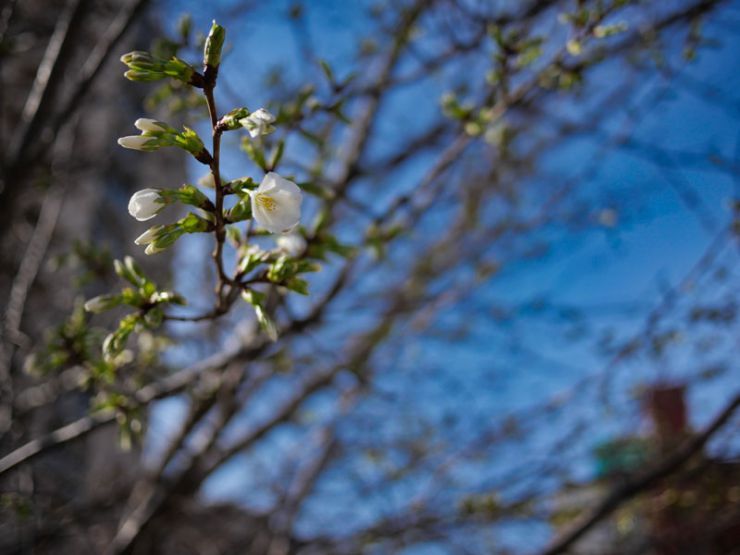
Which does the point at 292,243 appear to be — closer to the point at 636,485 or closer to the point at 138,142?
the point at 138,142

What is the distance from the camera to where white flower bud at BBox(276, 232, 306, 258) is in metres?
1.63

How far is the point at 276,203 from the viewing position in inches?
44.9

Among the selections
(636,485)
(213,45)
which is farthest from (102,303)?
(636,485)

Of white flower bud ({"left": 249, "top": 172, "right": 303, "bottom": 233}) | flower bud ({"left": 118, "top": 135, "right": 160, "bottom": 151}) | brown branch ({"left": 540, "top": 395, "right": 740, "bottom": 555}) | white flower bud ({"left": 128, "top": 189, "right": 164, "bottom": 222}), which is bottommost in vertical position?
brown branch ({"left": 540, "top": 395, "right": 740, "bottom": 555})

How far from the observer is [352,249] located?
1.87 metres

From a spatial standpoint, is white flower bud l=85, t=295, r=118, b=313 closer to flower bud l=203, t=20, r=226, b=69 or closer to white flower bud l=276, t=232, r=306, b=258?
white flower bud l=276, t=232, r=306, b=258

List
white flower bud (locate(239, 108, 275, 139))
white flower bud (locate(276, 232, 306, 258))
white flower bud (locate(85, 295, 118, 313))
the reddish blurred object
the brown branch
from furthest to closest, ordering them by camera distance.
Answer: the reddish blurred object, the brown branch, white flower bud (locate(276, 232, 306, 258)), white flower bud (locate(85, 295, 118, 313)), white flower bud (locate(239, 108, 275, 139))

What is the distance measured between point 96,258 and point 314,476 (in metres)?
2.80

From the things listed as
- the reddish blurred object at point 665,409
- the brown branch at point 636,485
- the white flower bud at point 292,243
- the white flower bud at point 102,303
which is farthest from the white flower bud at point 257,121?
the reddish blurred object at point 665,409

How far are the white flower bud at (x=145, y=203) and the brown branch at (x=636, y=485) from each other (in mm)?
2367

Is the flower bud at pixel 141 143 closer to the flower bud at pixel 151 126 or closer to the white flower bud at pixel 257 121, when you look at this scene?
the flower bud at pixel 151 126

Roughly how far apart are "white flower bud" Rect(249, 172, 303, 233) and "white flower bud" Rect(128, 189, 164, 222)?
21 cm

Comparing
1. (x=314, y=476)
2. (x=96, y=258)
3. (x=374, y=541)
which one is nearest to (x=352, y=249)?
(x=96, y=258)

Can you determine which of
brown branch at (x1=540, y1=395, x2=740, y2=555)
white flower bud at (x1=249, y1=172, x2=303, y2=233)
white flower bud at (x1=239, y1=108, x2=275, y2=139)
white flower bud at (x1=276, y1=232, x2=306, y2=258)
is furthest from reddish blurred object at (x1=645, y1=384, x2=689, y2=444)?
white flower bud at (x1=239, y1=108, x2=275, y2=139)
